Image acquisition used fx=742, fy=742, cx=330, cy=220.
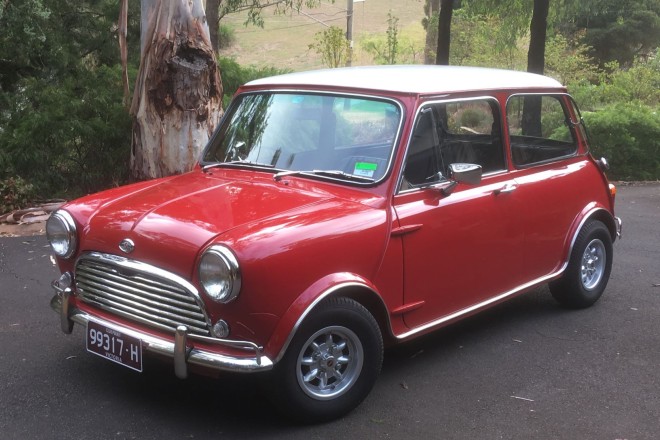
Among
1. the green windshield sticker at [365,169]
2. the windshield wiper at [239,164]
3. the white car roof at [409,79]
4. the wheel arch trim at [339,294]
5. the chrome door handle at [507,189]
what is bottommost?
the wheel arch trim at [339,294]

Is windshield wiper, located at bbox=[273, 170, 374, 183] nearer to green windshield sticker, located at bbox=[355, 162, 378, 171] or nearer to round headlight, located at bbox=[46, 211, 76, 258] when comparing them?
green windshield sticker, located at bbox=[355, 162, 378, 171]

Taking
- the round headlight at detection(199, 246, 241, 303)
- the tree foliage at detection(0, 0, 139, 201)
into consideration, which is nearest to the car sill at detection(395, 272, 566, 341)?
the round headlight at detection(199, 246, 241, 303)

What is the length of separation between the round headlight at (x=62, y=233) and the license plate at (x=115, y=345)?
463mm

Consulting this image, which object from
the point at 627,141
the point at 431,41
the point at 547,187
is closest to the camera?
the point at 547,187

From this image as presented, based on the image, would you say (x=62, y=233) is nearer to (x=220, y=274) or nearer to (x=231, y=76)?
(x=220, y=274)

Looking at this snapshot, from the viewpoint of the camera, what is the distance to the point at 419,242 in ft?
13.8

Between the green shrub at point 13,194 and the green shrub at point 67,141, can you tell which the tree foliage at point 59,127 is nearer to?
the green shrub at point 67,141

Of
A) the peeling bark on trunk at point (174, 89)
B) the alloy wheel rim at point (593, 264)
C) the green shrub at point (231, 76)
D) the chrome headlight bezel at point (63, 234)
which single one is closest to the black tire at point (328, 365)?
the chrome headlight bezel at point (63, 234)

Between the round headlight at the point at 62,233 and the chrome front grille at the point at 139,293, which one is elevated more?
the round headlight at the point at 62,233

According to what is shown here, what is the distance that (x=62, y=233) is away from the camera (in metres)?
4.09

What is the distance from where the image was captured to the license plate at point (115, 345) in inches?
144

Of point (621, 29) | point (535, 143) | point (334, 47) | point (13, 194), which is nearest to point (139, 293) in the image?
point (535, 143)

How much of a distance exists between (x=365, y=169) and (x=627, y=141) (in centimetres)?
981

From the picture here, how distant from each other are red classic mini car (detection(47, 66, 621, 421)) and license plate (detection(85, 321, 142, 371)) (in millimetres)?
11
